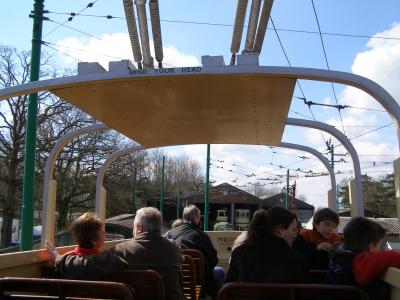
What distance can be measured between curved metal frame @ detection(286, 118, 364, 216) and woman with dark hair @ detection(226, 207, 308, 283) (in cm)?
132

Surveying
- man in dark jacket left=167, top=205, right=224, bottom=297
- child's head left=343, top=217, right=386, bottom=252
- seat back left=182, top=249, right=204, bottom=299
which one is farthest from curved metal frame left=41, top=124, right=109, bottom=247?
child's head left=343, top=217, right=386, bottom=252

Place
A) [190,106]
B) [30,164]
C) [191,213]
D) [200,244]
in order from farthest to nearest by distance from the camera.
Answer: [30,164] → [190,106] → [191,213] → [200,244]

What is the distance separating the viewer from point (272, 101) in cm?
529

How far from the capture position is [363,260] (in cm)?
312

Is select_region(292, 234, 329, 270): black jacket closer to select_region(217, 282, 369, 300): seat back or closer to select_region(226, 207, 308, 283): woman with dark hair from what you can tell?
select_region(226, 207, 308, 283): woman with dark hair

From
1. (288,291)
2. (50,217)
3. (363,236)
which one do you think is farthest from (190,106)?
(288,291)

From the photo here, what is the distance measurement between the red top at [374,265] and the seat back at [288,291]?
0.19m

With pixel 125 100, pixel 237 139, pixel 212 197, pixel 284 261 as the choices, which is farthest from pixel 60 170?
pixel 284 261

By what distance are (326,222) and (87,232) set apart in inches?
81.8

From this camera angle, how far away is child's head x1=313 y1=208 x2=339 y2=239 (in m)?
4.67

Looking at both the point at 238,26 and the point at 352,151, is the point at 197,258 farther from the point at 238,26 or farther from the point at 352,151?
the point at 238,26

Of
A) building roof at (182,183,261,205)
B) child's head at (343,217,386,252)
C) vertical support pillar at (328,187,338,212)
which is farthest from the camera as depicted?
building roof at (182,183,261,205)

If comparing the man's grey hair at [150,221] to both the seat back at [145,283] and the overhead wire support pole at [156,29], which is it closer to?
the seat back at [145,283]

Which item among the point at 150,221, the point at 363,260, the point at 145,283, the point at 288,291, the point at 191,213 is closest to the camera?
the point at 288,291
